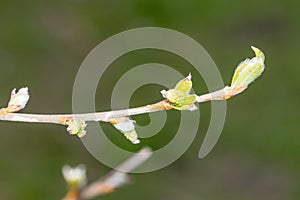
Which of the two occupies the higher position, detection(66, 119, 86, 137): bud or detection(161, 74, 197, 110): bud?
detection(66, 119, 86, 137): bud

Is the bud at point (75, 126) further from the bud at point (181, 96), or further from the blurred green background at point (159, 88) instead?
the blurred green background at point (159, 88)

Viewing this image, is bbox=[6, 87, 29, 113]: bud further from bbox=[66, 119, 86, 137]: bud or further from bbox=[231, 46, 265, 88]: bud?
bbox=[231, 46, 265, 88]: bud

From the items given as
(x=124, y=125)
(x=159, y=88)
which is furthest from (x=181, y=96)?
(x=159, y=88)

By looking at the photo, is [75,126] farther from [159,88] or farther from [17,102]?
[159,88]

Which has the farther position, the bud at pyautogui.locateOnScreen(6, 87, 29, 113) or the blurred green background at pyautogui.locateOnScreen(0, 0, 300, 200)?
the blurred green background at pyautogui.locateOnScreen(0, 0, 300, 200)

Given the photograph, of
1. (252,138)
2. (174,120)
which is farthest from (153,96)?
(252,138)

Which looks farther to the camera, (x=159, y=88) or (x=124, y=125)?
(x=159, y=88)

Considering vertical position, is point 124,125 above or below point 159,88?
below

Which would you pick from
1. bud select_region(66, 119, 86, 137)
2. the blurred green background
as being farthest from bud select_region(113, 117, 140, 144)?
the blurred green background

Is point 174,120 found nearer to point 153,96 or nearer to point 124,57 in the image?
point 153,96

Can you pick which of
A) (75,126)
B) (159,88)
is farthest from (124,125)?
(159,88)
